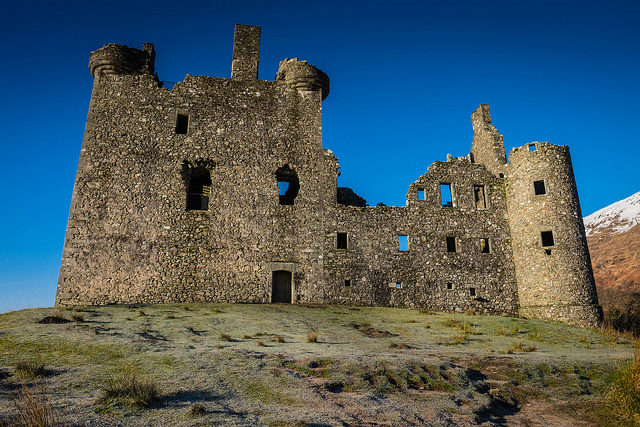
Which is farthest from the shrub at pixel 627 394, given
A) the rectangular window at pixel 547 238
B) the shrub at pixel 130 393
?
the rectangular window at pixel 547 238

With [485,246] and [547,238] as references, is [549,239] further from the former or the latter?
[485,246]

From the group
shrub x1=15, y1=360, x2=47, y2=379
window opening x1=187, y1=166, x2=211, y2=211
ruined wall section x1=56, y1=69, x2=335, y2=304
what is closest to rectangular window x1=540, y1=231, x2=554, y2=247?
ruined wall section x1=56, y1=69, x2=335, y2=304

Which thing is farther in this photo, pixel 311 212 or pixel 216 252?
pixel 311 212

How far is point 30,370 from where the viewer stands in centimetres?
667

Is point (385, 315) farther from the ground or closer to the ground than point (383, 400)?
farther from the ground

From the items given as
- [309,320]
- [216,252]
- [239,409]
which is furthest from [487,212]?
[239,409]

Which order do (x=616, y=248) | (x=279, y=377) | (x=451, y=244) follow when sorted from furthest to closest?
1. (x=616, y=248)
2. (x=451, y=244)
3. (x=279, y=377)

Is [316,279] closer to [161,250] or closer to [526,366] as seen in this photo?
[161,250]

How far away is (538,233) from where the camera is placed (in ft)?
67.1

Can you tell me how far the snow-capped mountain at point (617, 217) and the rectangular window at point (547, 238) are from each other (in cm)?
3542

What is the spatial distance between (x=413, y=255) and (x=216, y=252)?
914 centimetres

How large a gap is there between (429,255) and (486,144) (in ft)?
25.6

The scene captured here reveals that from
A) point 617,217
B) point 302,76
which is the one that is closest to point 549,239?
point 302,76

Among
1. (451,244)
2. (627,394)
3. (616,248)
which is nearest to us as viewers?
(627,394)
